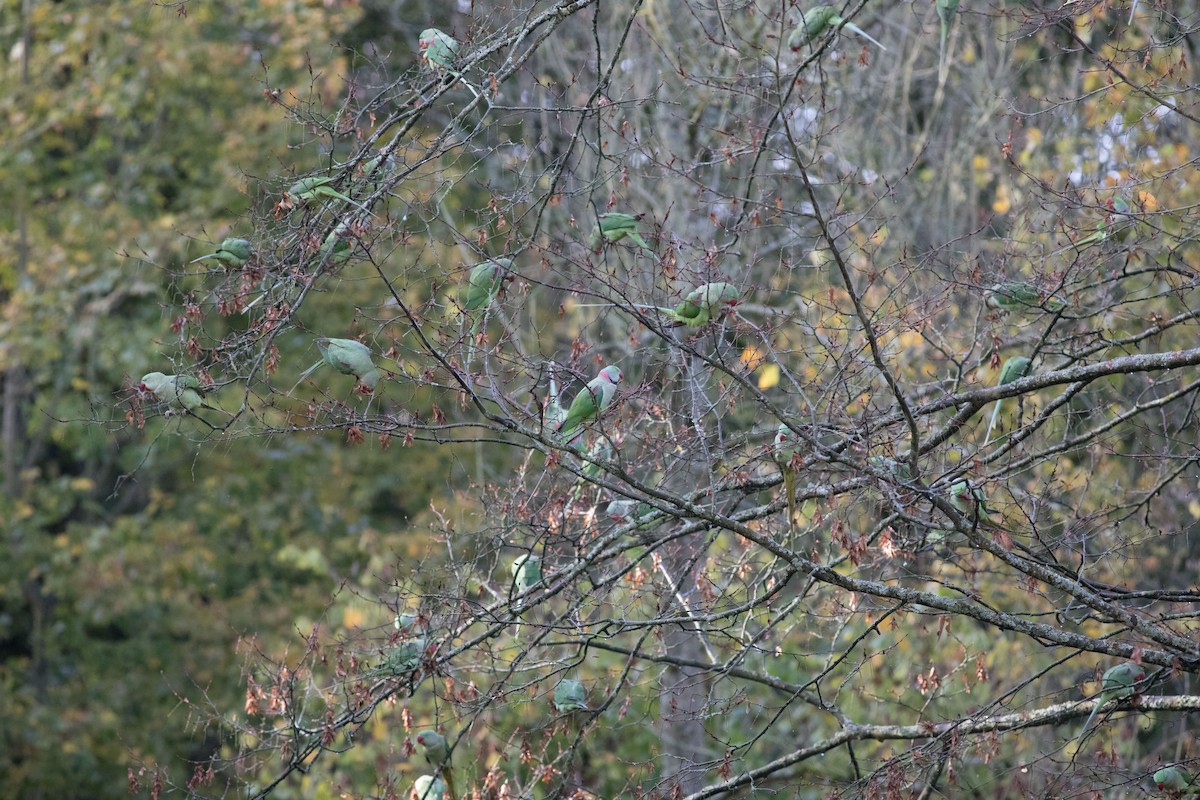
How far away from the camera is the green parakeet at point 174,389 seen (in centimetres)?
269

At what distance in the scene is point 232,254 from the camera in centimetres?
279

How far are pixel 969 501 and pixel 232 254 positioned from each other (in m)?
1.74

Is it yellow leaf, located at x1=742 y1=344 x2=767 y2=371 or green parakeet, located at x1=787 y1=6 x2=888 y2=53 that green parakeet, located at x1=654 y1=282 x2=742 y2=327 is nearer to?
yellow leaf, located at x1=742 y1=344 x2=767 y2=371

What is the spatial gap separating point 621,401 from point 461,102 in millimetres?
5947

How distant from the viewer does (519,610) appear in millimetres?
2994

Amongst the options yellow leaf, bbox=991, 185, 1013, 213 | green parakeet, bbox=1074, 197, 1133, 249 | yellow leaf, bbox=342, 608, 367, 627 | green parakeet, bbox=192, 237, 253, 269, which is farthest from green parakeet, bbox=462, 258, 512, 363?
yellow leaf, bbox=342, 608, 367, 627

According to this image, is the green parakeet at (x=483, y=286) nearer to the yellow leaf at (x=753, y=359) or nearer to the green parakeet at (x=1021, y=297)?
the yellow leaf at (x=753, y=359)

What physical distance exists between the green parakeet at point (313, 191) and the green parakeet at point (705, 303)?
69cm

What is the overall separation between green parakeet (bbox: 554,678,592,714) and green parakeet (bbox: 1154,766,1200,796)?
131 centimetres

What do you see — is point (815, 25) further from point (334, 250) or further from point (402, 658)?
point (402, 658)

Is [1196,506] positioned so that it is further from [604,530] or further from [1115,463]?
[604,530]

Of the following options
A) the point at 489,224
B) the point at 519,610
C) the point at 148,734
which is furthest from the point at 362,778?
the point at 489,224

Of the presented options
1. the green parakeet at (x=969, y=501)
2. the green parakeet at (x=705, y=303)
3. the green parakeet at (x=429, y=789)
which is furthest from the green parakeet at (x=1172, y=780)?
the green parakeet at (x=429, y=789)

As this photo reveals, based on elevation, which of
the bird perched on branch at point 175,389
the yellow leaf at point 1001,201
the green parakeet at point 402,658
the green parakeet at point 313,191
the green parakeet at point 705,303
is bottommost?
the green parakeet at point 402,658
